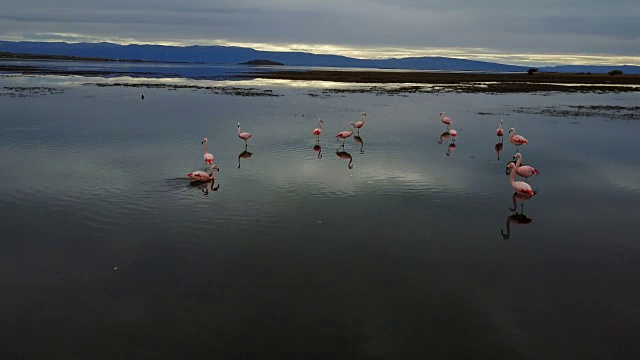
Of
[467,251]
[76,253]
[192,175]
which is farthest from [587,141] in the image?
[76,253]

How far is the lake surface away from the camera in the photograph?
709 centimetres

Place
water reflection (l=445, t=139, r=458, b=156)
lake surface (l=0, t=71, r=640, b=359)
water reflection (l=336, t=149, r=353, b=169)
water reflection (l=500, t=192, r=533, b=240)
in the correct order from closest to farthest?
lake surface (l=0, t=71, r=640, b=359), water reflection (l=500, t=192, r=533, b=240), water reflection (l=336, t=149, r=353, b=169), water reflection (l=445, t=139, r=458, b=156)

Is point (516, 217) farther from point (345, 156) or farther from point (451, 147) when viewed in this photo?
point (451, 147)

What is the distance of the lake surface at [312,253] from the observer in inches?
279

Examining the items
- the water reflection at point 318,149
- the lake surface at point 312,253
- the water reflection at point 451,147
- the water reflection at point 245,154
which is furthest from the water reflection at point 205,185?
the water reflection at point 451,147

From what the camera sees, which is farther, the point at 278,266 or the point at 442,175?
the point at 442,175

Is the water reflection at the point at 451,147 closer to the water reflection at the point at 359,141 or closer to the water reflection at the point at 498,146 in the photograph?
the water reflection at the point at 498,146

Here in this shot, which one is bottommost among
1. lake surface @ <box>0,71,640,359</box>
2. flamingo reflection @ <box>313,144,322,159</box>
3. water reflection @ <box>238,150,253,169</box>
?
lake surface @ <box>0,71,640,359</box>

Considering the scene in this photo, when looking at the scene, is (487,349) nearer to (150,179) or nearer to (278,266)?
(278,266)

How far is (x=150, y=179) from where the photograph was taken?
1495cm

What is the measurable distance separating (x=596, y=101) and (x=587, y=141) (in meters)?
25.1

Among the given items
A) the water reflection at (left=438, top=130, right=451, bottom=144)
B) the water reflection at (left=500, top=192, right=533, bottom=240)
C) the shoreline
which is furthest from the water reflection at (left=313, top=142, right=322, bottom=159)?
the shoreline

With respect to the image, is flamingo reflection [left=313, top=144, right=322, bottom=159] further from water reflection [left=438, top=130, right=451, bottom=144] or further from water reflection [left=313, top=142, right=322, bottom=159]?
water reflection [left=438, top=130, right=451, bottom=144]

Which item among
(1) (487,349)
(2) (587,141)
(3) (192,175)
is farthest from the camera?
(2) (587,141)
